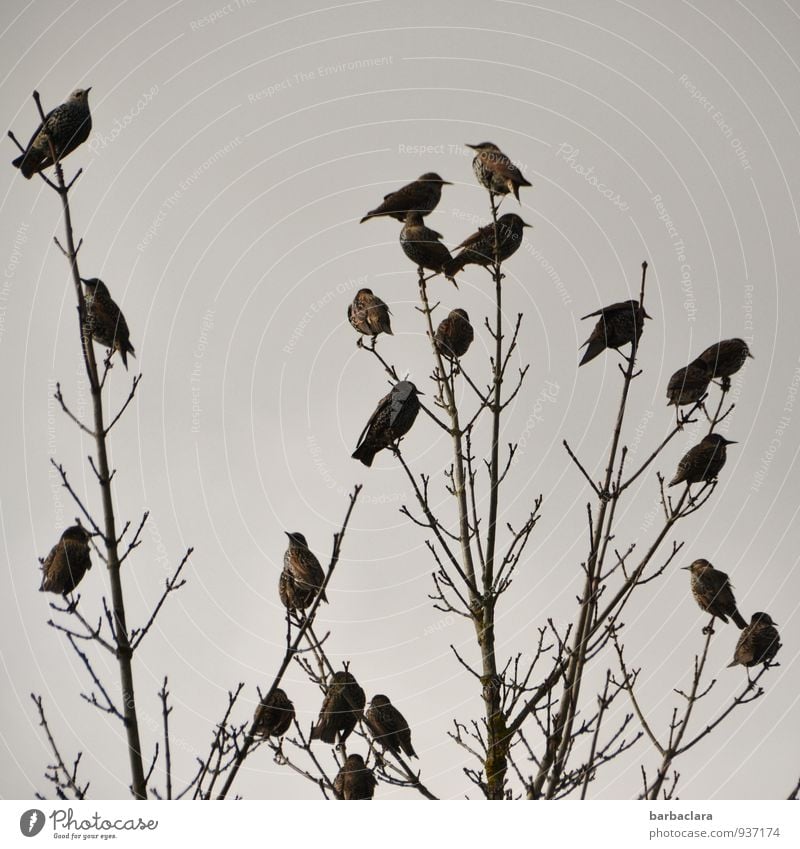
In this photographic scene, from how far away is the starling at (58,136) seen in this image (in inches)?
155

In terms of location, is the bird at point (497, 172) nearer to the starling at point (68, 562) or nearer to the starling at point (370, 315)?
the starling at point (370, 315)

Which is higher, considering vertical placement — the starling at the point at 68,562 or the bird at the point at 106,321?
the bird at the point at 106,321

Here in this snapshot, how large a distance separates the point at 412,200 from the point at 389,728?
8.31 feet

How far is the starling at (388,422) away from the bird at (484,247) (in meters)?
0.63

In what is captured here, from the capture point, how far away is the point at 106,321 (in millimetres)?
3990

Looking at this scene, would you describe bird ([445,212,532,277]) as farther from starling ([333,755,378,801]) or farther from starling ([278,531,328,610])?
starling ([333,755,378,801])

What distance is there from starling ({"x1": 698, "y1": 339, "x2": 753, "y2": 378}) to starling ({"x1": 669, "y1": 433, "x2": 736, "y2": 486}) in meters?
0.32

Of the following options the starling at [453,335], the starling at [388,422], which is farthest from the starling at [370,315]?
the starling at [388,422]
